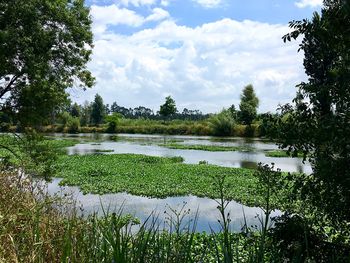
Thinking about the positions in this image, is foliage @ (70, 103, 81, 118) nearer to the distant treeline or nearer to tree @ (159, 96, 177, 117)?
the distant treeline

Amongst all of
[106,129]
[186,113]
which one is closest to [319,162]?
[106,129]

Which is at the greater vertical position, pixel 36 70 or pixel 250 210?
pixel 36 70

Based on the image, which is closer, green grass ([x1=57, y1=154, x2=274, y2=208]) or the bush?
green grass ([x1=57, y1=154, x2=274, y2=208])

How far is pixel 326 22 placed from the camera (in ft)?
12.9

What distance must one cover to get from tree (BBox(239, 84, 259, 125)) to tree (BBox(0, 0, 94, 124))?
5099 centimetres

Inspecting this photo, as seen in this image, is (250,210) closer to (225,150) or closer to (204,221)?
(204,221)

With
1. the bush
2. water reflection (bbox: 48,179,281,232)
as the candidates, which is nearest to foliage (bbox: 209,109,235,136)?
the bush

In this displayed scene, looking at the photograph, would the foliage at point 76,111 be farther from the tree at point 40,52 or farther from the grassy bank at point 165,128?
the tree at point 40,52

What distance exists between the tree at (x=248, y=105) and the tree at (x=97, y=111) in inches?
1499

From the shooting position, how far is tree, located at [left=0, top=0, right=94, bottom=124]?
38.2 ft

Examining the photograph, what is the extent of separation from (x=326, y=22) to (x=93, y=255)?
3.15m

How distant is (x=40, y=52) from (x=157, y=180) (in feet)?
31.8

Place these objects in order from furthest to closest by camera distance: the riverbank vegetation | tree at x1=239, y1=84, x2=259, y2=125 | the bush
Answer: the bush
tree at x1=239, y1=84, x2=259, y2=125
the riverbank vegetation

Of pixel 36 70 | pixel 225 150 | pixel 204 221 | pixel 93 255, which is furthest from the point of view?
pixel 225 150
